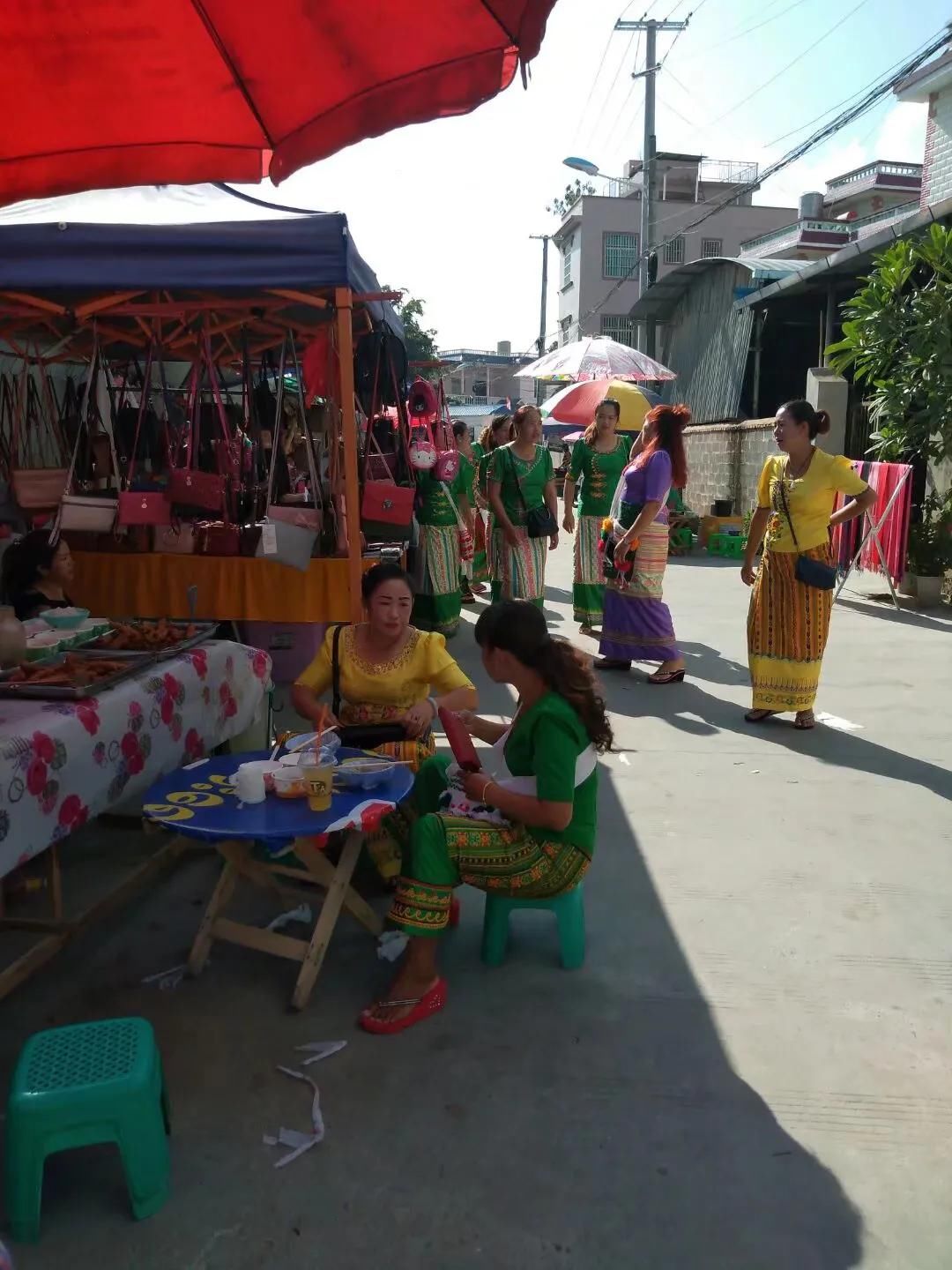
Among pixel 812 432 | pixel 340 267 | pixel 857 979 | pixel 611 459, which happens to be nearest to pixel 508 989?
pixel 857 979

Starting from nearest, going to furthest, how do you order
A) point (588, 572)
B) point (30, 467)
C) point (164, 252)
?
point (164, 252) < point (30, 467) < point (588, 572)

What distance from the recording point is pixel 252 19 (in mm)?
2209

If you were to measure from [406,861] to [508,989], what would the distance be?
1.64 feet

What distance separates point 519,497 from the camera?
23.6 feet

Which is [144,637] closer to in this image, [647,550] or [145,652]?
[145,652]

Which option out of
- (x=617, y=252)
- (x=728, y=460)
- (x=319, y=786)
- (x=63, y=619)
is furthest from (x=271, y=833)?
(x=617, y=252)

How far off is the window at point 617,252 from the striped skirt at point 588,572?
146 ft

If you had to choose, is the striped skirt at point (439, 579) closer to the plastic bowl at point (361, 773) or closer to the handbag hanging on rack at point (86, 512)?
the handbag hanging on rack at point (86, 512)

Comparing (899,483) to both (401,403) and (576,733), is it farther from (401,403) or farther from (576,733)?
(576,733)

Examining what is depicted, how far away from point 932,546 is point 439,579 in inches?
192

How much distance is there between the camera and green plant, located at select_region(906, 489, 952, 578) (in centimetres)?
931

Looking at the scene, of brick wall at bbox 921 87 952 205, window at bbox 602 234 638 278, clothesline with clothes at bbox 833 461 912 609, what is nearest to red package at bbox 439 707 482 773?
clothesline with clothes at bbox 833 461 912 609

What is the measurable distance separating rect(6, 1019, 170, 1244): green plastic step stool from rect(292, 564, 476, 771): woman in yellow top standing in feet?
4.61

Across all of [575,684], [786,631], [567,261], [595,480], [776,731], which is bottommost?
[776,731]
